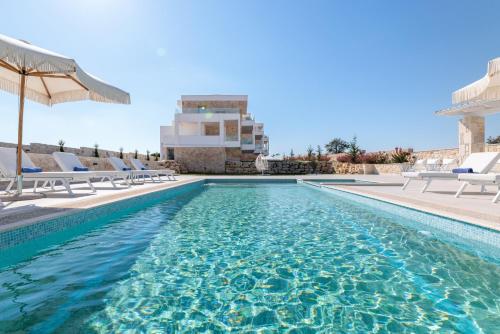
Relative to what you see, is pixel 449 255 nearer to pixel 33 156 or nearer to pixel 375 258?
pixel 375 258

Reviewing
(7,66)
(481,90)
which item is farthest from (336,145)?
(7,66)

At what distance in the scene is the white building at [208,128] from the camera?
22.4 metres

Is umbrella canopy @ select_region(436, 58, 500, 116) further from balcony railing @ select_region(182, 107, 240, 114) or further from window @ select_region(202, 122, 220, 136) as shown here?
window @ select_region(202, 122, 220, 136)

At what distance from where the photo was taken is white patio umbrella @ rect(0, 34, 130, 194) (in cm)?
432

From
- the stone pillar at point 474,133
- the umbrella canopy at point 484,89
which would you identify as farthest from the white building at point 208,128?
the umbrella canopy at point 484,89

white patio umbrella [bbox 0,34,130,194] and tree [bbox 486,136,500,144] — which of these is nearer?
white patio umbrella [bbox 0,34,130,194]

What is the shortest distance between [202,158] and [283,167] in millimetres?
7289

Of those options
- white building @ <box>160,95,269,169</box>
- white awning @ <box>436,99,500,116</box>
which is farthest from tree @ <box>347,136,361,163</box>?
white building @ <box>160,95,269,169</box>

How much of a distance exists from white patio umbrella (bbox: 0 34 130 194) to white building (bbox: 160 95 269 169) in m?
15.0

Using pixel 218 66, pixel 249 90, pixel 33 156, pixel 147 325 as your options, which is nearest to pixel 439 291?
pixel 147 325

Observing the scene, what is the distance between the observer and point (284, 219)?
5.11m

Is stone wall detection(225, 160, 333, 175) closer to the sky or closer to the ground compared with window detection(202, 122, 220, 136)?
closer to the ground

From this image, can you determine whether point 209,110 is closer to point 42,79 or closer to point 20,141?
point 42,79

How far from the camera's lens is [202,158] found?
2378cm
